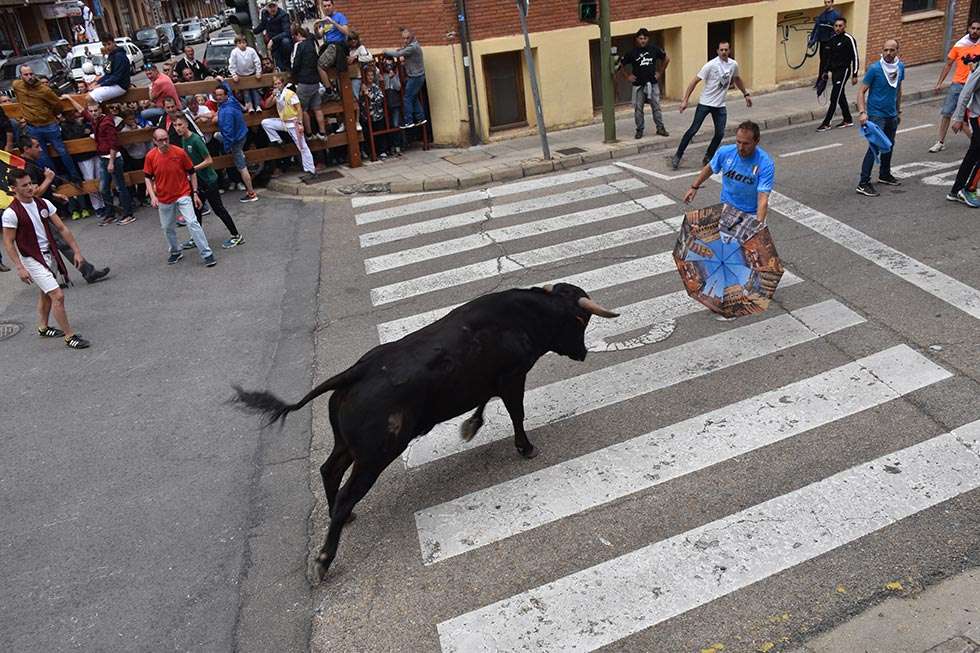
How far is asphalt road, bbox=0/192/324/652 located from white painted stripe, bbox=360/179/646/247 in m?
1.21

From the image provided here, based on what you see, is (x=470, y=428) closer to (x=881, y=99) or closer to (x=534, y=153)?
(x=881, y=99)

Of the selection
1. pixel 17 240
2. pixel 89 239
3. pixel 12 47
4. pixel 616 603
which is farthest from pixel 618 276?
pixel 12 47

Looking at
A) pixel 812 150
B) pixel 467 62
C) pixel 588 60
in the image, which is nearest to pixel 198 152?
pixel 467 62

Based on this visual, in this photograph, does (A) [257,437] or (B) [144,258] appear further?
(B) [144,258]

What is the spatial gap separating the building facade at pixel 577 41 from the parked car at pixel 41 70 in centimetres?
1737

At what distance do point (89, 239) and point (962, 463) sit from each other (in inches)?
488

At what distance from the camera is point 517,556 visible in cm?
473

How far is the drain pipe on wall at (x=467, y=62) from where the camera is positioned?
15352mm

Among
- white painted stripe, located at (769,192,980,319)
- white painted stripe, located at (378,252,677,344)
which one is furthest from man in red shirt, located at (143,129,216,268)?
white painted stripe, located at (769,192,980,319)

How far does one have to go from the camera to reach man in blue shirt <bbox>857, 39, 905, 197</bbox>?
1037cm

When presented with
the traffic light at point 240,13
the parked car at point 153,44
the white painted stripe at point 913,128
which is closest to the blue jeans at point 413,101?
the traffic light at point 240,13

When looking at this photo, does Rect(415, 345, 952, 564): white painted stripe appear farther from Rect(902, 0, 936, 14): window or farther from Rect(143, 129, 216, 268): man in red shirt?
Rect(902, 0, 936, 14): window

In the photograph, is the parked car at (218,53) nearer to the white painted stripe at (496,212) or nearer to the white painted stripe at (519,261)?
the white painted stripe at (496,212)

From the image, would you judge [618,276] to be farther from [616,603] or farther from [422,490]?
[616,603]
